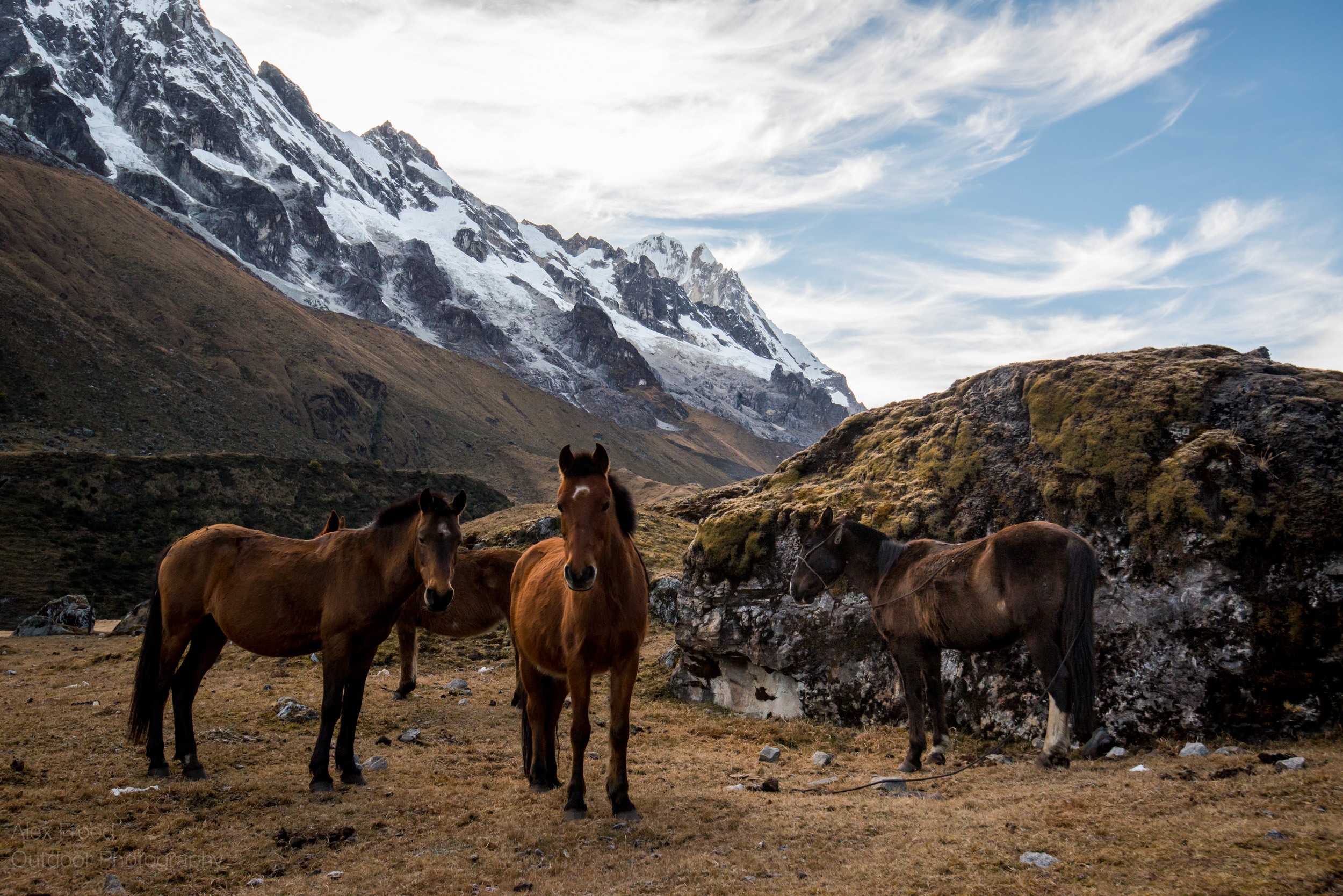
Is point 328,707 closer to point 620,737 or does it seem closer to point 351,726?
point 351,726

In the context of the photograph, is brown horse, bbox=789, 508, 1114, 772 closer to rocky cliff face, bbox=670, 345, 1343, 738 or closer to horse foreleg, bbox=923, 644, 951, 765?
horse foreleg, bbox=923, 644, 951, 765

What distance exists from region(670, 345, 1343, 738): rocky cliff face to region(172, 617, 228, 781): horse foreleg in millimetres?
7749

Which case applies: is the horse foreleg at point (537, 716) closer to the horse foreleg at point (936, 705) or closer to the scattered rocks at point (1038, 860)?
the horse foreleg at point (936, 705)

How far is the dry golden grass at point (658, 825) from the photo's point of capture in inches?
222

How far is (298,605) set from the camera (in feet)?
30.1

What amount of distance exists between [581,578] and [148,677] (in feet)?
21.7

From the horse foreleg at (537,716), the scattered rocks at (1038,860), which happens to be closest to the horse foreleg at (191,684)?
the horse foreleg at (537,716)

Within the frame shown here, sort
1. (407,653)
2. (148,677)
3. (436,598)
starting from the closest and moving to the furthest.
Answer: (436,598) → (148,677) → (407,653)

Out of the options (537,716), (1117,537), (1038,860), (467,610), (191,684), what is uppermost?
(1117,537)

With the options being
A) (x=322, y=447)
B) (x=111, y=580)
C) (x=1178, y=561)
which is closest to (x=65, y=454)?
(x=111, y=580)

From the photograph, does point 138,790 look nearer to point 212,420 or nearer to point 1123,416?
point 1123,416

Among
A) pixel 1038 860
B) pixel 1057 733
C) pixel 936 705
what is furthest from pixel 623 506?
pixel 1057 733

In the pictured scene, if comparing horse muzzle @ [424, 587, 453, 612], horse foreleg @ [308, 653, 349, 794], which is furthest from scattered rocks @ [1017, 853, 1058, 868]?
horse foreleg @ [308, 653, 349, 794]

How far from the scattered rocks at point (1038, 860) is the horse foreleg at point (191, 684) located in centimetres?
895
